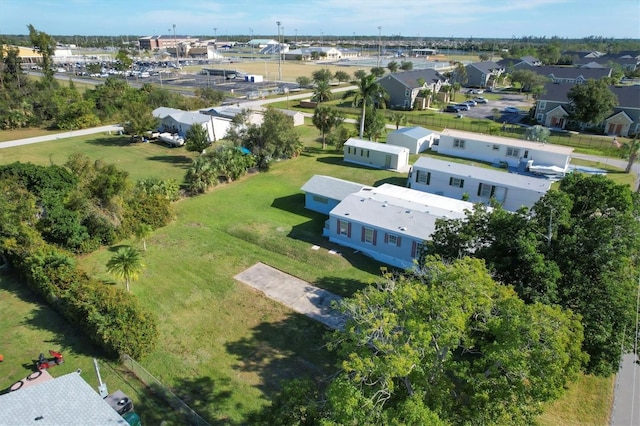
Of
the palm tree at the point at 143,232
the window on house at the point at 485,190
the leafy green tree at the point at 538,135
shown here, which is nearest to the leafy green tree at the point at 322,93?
the leafy green tree at the point at 538,135

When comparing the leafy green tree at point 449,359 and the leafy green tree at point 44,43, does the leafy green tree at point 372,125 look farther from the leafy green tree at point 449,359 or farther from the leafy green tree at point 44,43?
the leafy green tree at point 44,43

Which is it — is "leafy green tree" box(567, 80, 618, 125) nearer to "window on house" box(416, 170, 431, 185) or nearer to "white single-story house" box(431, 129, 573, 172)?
"white single-story house" box(431, 129, 573, 172)

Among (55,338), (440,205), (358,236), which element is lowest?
(55,338)

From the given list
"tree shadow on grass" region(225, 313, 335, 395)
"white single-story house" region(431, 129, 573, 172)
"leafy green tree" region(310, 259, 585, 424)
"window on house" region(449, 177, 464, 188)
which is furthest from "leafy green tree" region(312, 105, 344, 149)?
"leafy green tree" region(310, 259, 585, 424)

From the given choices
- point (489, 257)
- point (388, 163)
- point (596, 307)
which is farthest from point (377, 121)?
point (596, 307)

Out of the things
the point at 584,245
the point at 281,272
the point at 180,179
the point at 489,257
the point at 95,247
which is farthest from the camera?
the point at 180,179

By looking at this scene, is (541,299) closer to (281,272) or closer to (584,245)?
(584,245)
